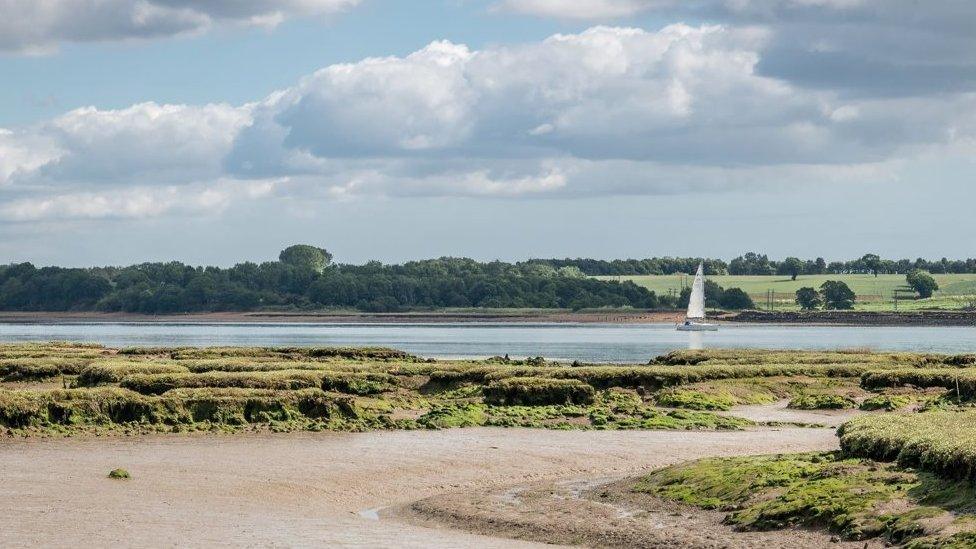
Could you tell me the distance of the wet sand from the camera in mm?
23172

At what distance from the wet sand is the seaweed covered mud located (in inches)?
80.4

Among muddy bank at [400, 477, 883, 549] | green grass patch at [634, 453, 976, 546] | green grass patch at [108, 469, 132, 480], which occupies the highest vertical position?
green grass patch at [634, 453, 976, 546]

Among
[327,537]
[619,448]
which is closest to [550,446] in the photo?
[619,448]

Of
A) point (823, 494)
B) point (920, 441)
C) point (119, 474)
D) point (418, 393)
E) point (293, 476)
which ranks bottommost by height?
point (293, 476)

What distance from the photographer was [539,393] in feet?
154

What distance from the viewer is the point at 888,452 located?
81.4 feet

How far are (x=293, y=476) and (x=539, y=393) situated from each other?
58.4 ft

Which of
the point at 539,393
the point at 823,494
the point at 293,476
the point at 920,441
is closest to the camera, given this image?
the point at 823,494

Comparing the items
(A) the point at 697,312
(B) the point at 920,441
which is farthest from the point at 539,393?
(A) the point at 697,312

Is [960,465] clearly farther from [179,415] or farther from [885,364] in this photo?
[885,364]

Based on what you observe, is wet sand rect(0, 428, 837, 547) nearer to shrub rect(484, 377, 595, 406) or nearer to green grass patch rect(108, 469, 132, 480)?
green grass patch rect(108, 469, 132, 480)

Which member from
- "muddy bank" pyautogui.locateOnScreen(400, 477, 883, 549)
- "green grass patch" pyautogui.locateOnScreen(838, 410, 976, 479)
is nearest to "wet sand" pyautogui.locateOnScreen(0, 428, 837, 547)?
"muddy bank" pyautogui.locateOnScreen(400, 477, 883, 549)

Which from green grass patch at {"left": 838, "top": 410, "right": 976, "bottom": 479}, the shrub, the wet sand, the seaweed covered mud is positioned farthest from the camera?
the shrub

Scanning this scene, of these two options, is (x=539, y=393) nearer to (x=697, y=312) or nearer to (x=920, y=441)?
(x=920, y=441)
